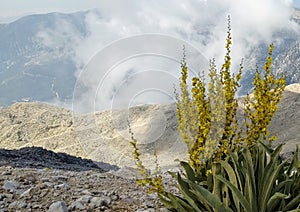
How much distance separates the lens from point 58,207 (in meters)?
4.57

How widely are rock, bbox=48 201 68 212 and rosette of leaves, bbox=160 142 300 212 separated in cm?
143

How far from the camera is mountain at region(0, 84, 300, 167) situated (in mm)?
21703

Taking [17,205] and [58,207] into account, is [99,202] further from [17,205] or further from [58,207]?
[17,205]

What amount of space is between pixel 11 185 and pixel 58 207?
44.4 inches

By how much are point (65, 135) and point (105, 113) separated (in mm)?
4623

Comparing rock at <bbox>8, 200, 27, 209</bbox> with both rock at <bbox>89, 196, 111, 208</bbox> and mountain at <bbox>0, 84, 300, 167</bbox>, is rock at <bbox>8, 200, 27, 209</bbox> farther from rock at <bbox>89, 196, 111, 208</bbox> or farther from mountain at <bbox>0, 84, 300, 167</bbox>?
mountain at <bbox>0, 84, 300, 167</bbox>

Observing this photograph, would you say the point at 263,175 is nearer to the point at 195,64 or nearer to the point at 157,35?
the point at 195,64

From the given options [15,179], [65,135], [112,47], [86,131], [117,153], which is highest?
[65,135]

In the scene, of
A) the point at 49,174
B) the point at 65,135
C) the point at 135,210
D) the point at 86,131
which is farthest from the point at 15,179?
the point at 65,135

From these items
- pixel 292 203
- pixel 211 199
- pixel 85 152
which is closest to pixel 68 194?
pixel 211 199

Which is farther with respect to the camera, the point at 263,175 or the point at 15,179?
Answer: the point at 15,179

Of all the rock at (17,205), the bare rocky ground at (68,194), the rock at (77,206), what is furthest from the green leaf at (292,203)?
the rock at (17,205)

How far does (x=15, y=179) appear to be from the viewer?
18.8ft

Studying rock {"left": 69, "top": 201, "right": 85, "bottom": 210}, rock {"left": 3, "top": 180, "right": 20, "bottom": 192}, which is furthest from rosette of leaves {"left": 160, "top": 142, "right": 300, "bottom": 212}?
rock {"left": 3, "top": 180, "right": 20, "bottom": 192}
